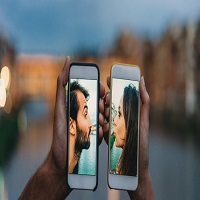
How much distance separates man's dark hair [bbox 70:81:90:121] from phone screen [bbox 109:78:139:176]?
0.06 m

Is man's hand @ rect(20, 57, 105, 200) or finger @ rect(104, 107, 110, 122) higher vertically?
finger @ rect(104, 107, 110, 122)

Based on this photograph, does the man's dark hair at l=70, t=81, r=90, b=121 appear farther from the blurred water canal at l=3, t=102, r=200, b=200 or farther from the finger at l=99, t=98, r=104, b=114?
the blurred water canal at l=3, t=102, r=200, b=200

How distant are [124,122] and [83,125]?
7cm

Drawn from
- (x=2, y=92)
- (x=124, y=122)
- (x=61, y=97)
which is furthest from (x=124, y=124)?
(x=2, y=92)

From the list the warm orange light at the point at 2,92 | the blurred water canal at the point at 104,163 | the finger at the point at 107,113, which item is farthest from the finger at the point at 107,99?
the warm orange light at the point at 2,92

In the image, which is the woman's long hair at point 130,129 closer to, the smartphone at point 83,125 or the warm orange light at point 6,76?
the smartphone at point 83,125

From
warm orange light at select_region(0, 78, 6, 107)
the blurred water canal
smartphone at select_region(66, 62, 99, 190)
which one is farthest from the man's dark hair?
warm orange light at select_region(0, 78, 6, 107)

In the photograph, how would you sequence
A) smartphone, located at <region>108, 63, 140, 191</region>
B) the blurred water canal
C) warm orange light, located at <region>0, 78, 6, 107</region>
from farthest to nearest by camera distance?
warm orange light, located at <region>0, 78, 6, 107</region>
the blurred water canal
smartphone, located at <region>108, 63, 140, 191</region>

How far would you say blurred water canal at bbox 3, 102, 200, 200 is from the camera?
1.98 meters

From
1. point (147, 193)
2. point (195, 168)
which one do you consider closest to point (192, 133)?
point (195, 168)

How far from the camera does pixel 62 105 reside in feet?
4.91

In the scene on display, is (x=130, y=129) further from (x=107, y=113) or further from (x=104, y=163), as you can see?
(x=104, y=163)

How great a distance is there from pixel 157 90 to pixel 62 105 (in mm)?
1355

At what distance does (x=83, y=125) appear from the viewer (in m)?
1.44
